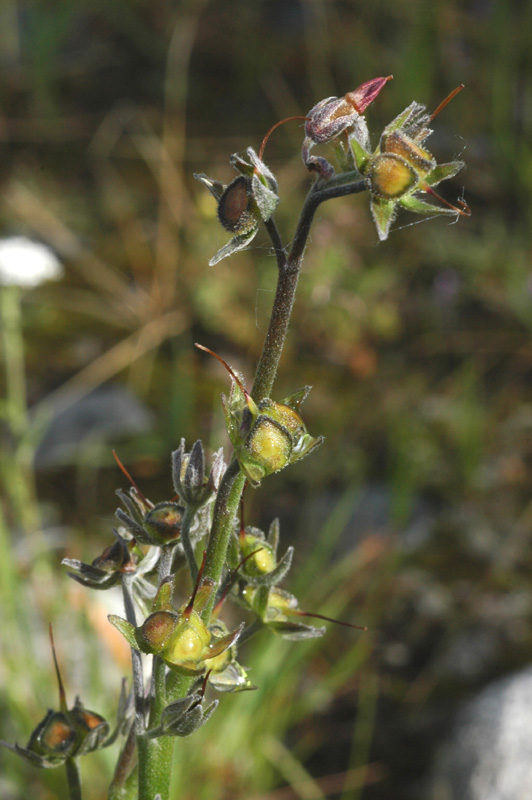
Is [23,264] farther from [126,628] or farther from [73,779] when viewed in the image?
[126,628]

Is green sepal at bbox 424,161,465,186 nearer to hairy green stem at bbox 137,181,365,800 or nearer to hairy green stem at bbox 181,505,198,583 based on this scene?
hairy green stem at bbox 137,181,365,800

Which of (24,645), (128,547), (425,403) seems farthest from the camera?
(425,403)

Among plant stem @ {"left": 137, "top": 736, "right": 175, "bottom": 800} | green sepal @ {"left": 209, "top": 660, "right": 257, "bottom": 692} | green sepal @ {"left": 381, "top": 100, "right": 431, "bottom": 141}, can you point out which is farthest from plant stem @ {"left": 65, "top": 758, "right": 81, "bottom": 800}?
green sepal @ {"left": 381, "top": 100, "right": 431, "bottom": 141}

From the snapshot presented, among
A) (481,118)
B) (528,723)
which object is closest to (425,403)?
(528,723)

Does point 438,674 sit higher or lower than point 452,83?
lower

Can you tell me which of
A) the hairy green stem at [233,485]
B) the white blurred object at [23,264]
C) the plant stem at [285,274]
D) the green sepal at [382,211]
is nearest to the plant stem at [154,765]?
the hairy green stem at [233,485]

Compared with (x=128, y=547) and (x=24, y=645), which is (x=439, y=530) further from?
(x=128, y=547)

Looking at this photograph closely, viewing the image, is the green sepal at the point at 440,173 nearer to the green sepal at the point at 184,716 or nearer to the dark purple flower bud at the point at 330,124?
the dark purple flower bud at the point at 330,124
